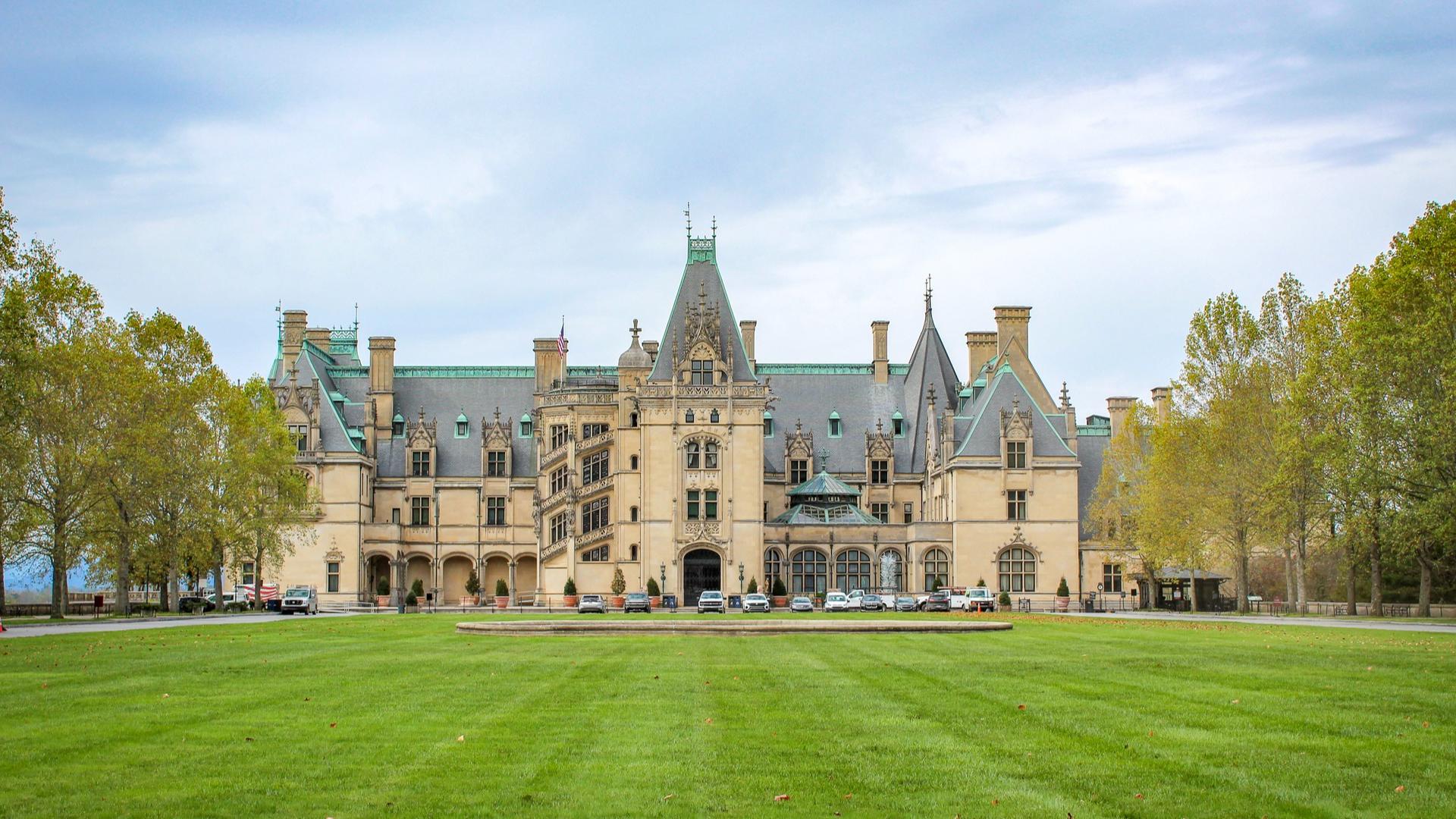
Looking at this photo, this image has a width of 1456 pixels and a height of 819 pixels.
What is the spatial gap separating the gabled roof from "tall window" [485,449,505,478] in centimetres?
1581

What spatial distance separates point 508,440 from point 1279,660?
77.2 meters

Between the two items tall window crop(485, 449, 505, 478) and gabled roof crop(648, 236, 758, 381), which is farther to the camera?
tall window crop(485, 449, 505, 478)

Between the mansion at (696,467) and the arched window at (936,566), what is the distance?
0.35ft

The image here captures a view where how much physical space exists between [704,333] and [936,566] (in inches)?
823

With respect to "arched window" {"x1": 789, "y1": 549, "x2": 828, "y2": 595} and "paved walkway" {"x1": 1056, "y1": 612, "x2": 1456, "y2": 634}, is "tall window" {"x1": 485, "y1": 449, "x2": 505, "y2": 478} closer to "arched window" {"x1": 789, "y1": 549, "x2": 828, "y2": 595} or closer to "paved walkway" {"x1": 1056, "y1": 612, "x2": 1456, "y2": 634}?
"arched window" {"x1": 789, "y1": 549, "x2": 828, "y2": 595}

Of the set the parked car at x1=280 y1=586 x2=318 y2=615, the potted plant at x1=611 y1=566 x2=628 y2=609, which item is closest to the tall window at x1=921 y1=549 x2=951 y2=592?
the potted plant at x1=611 y1=566 x2=628 y2=609

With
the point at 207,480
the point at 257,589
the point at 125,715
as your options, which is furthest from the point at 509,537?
the point at 125,715

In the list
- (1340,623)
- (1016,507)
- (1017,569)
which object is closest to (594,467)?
(1016,507)

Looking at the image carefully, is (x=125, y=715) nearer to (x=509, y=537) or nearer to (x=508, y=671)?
(x=508, y=671)

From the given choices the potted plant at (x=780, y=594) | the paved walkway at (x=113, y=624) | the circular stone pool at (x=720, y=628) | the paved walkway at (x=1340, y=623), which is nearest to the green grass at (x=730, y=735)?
the circular stone pool at (x=720, y=628)

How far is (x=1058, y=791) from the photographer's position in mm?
14188

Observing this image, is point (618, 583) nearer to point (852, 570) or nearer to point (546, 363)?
point (852, 570)

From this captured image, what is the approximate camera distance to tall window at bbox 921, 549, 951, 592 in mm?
91625

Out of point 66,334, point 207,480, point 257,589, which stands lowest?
point 257,589
